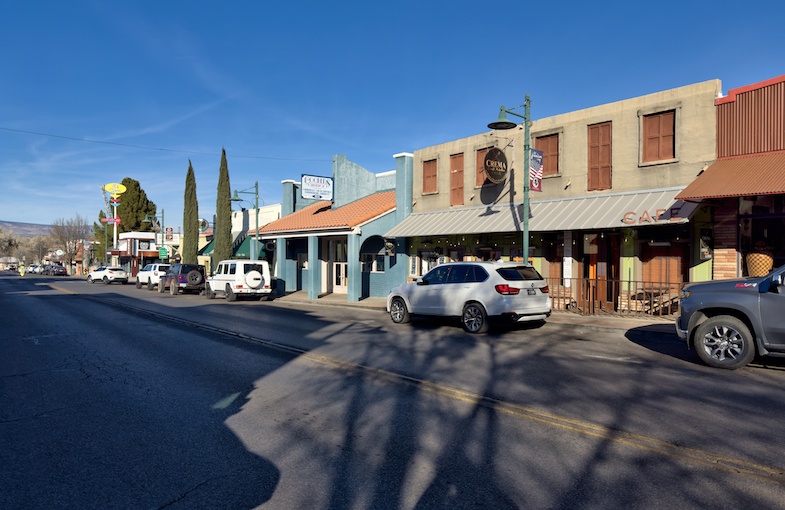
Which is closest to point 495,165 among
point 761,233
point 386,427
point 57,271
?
point 761,233

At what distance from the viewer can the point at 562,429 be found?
5.42 metres

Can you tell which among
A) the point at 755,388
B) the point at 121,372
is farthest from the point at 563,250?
the point at 121,372

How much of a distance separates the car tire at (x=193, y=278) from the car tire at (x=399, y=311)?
1692cm

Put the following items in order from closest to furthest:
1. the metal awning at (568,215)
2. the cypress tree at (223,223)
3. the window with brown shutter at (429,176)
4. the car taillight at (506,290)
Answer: the car taillight at (506,290), the metal awning at (568,215), the window with brown shutter at (429,176), the cypress tree at (223,223)

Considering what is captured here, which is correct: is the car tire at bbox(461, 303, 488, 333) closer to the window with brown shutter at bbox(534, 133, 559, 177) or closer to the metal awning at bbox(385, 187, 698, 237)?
the metal awning at bbox(385, 187, 698, 237)

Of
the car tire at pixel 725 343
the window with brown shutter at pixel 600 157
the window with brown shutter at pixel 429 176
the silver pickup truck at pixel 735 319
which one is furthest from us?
the window with brown shutter at pixel 429 176

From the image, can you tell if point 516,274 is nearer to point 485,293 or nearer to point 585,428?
point 485,293

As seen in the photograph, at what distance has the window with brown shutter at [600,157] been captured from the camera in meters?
16.2

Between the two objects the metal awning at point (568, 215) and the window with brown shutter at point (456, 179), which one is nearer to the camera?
the metal awning at point (568, 215)

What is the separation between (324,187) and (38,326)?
1545cm

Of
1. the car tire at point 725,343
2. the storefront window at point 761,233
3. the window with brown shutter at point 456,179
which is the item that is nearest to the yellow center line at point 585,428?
the car tire at point 725,343

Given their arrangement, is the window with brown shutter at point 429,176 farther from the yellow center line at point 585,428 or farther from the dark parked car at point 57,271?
the dark parked car at point 57,271

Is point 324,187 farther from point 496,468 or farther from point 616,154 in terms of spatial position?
point 496,468

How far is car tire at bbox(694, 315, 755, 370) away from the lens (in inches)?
316
